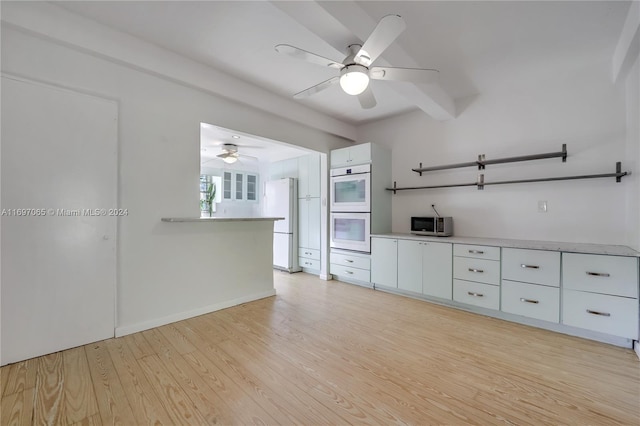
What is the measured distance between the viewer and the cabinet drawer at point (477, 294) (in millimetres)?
2928

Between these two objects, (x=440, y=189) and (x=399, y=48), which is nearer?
(x=399, y=48)

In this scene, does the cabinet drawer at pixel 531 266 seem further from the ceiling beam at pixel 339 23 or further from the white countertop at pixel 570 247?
the ceiling beam at pixel 339 23

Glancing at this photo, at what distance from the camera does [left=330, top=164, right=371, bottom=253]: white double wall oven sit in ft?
13.5

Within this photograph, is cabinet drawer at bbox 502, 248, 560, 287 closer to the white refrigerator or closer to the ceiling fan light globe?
the ceiling fan light globe

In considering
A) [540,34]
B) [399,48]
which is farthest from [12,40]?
[540,34]

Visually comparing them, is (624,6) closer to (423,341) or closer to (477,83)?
(477,83)

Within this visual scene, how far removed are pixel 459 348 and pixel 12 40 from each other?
165 inches

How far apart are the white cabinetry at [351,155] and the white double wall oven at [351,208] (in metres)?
0.09

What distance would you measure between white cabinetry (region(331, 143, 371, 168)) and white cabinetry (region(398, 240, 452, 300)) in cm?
140

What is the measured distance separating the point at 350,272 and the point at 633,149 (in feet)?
11.1

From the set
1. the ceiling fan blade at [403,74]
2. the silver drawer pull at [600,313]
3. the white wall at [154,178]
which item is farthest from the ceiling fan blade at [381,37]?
the silver drawer pull at [600,313]

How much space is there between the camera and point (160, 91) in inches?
106

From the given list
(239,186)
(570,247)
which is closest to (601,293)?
(570,247)

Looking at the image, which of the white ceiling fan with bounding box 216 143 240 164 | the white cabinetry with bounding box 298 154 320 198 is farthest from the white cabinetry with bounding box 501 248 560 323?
the white ceiling fan with bounding box 216 143 240 164
